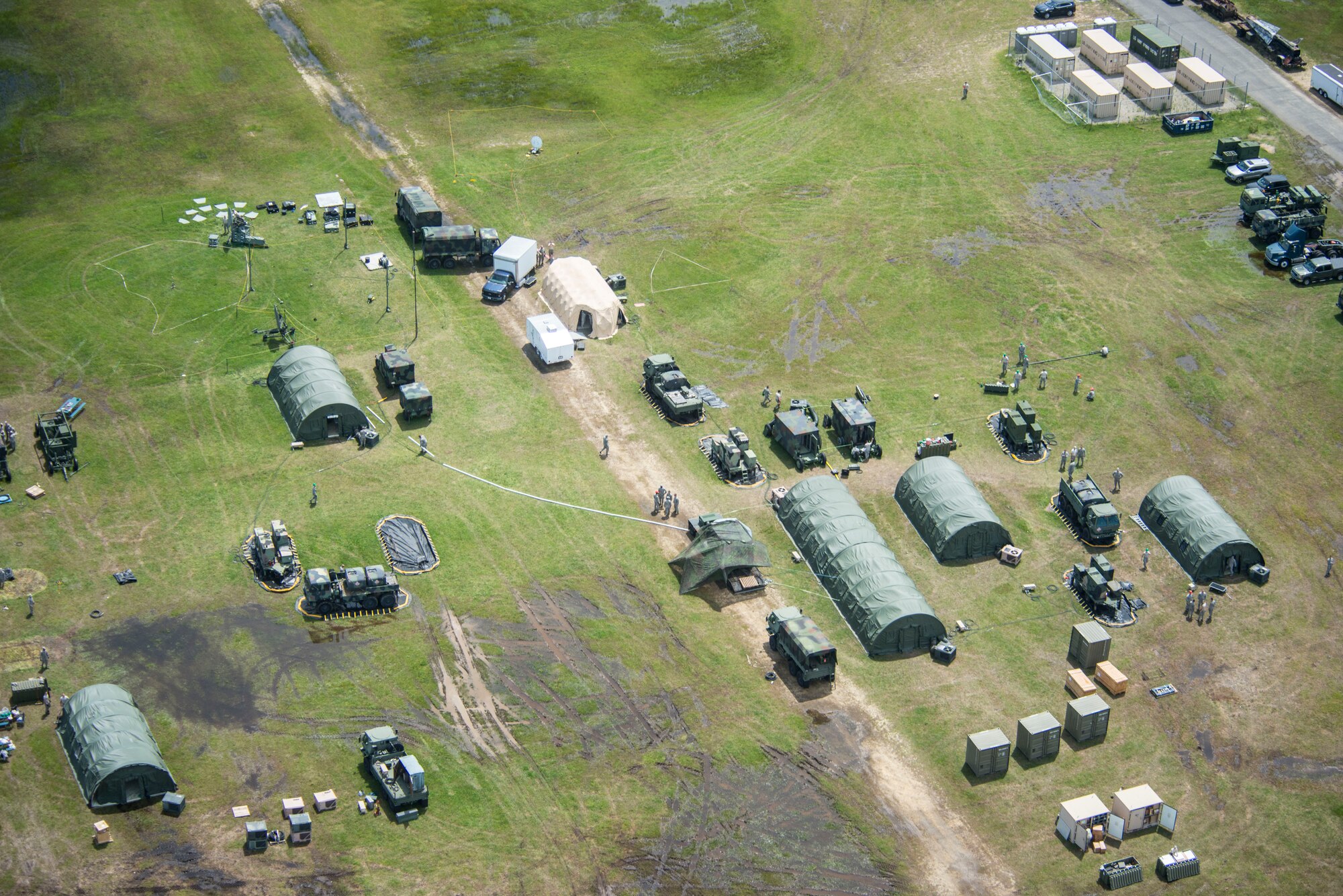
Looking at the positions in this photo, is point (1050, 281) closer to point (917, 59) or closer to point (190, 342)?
point (917, 59)

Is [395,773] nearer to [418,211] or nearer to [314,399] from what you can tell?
[314,399]

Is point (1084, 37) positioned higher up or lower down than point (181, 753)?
higher up

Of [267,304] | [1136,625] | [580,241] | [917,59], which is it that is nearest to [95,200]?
[267,304]

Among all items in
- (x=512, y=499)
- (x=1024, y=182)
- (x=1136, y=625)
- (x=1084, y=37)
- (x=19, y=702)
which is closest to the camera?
(x=19, y=702)

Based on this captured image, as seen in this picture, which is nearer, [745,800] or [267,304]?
[745,800]

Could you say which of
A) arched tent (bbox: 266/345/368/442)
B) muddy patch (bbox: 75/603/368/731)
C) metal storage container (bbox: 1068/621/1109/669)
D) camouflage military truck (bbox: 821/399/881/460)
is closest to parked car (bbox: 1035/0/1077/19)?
camouflage military truck (bbox: 821/399/881/460)

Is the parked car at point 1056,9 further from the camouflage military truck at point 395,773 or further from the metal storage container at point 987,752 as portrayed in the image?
the camouflage military truck at point 395,773
